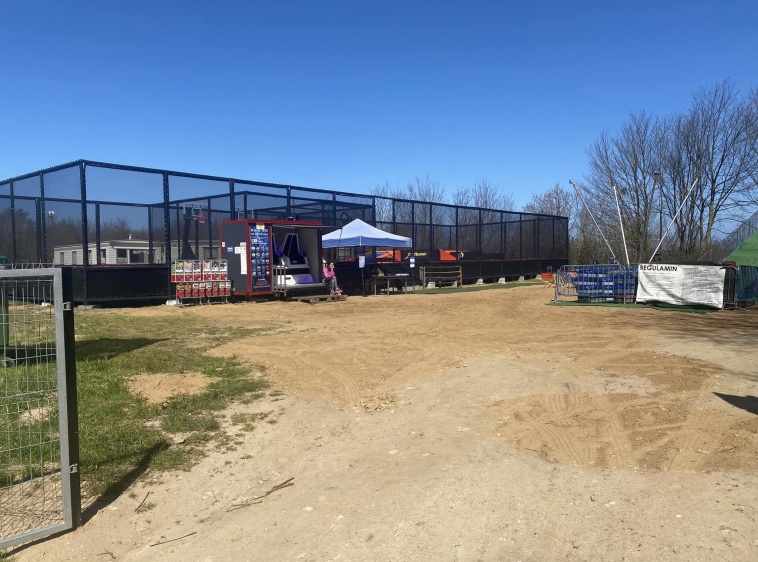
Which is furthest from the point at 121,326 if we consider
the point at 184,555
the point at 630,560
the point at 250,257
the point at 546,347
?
the point at 630,560

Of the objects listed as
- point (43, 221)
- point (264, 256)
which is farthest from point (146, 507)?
point (43, 221)

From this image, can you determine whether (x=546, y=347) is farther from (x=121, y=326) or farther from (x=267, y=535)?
(x=121, y=326)

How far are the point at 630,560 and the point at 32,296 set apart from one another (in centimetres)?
523

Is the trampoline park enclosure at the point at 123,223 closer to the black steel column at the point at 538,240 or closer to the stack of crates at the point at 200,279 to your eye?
the stack of crates at the point at 200,279

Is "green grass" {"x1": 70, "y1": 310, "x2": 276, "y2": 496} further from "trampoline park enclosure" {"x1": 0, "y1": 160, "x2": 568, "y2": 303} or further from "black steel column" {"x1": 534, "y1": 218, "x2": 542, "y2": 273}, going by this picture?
"black steel column" {"x1": 534, "y1": 218, "x2": 542, "y2": 273}

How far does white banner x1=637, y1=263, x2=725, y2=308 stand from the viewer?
18.8 metres

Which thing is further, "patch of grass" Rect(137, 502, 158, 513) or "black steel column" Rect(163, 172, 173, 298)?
"black steel column" Rect(163, 172, 173, 298)

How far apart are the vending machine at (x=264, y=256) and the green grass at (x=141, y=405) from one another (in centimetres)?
807

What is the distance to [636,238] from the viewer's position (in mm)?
39938

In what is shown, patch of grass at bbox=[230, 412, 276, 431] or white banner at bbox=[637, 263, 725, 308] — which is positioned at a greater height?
white banner at bbox=[637, 263, 725, 308]

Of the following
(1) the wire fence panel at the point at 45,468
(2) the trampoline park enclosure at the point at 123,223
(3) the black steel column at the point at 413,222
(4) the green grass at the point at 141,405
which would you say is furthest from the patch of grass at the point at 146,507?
(3) the black steel column at the point at 413,222

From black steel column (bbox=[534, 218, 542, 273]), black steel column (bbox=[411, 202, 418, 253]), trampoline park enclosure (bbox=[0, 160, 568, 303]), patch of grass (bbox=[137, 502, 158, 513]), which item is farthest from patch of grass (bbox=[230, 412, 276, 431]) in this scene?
black steel column (bbox=[534, 218, 542, 273])

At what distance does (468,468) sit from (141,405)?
12.7 feet

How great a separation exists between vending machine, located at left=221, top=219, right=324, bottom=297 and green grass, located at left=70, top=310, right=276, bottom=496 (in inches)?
318
